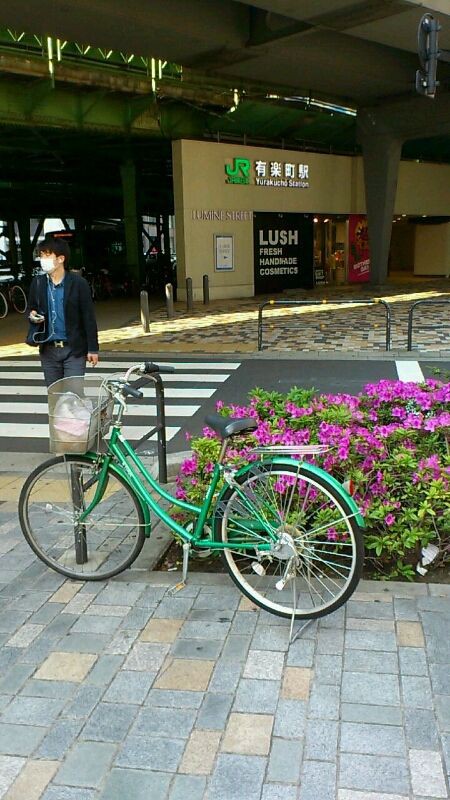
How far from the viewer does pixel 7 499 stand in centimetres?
498

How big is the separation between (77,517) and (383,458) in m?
1.70

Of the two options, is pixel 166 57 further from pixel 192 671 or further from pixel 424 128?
pixel 192 671

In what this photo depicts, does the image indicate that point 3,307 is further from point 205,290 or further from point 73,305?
point 73,305

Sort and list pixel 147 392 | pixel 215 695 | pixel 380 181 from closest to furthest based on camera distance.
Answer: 1. pixel 215 695
2. pixel 147 392
3. pixel 380 181

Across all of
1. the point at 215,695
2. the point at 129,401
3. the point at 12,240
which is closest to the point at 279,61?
the point at 129,401

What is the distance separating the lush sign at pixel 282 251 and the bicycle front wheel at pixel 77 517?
21.8 meters

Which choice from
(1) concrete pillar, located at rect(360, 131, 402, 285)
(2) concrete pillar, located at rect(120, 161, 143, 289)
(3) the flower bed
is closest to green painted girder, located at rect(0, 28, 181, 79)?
(2) concrete pillar, located at rect(120, 161, 143, 289)

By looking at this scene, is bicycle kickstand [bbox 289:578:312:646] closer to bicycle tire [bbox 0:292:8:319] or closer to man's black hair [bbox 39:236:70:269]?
man's black hair [bbox 39:236:70:269]

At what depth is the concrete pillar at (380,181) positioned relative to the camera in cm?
2370

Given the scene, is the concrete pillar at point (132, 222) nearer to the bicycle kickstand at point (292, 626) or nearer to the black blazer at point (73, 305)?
the black blazer at point (73, 305)

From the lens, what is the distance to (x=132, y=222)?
86.8ft

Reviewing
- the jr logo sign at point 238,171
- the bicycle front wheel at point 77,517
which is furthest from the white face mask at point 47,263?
the jr logo sign at point 238,171

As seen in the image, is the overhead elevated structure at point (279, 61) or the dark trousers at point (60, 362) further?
the overhead elevated structure at point (279, 61)

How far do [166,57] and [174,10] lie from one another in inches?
98.3
